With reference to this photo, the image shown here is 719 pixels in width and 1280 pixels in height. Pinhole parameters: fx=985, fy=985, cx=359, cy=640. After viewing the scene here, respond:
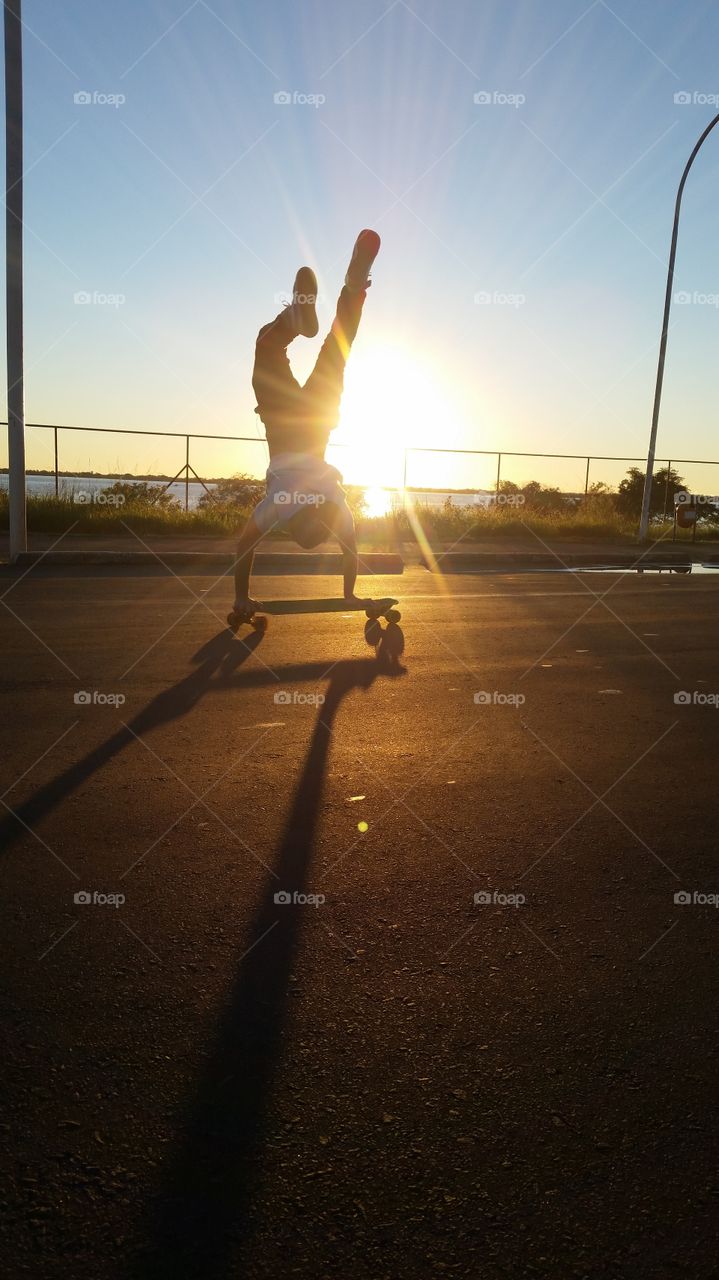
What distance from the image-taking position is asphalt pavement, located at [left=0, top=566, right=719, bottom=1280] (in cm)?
155

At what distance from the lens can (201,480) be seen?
22.4 metres

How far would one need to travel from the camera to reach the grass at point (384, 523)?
18.3 m

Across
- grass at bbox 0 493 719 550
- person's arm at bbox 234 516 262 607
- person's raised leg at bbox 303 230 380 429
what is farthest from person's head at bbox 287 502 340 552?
grass at bbox 0 493 719 550

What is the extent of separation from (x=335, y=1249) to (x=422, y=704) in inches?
149

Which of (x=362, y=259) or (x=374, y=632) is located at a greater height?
(x=362, y=259)

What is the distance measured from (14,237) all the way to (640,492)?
2148 centimetres

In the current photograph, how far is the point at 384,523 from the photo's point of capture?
20609mm

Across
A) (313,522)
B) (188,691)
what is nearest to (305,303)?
(313,522)

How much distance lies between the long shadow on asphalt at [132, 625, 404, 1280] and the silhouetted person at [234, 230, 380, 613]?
14.5 feet

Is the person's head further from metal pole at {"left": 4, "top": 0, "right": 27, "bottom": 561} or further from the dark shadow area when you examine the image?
metal pole at {"left": 4, "top": 0, "right": 27, "bottom": 561}

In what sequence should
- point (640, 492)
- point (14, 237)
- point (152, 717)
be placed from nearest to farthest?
point (152, 717)
point (14, 237)
point (640, 492)

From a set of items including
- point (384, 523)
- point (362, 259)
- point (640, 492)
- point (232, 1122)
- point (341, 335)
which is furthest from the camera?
point (640, 492)

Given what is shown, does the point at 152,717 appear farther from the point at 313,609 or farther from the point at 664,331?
the point at 664,331

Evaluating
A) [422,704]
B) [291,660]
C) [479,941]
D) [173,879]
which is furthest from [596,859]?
[291,660]
